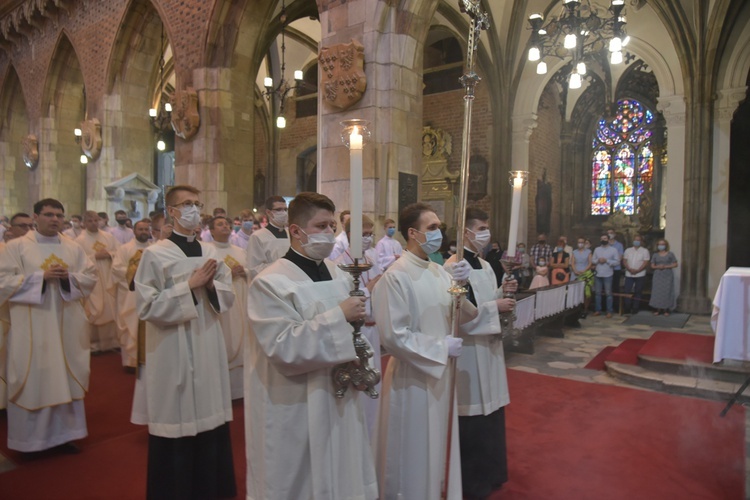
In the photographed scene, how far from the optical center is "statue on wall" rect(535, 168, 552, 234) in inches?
619

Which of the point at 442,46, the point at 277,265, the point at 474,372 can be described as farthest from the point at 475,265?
the point at 442,46

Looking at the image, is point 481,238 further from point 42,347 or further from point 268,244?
point 42,347

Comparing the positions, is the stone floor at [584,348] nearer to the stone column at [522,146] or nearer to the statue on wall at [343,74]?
the stone column at [522,146]

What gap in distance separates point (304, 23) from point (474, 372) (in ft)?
50.5

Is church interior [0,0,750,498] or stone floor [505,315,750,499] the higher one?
church interior [0,0,750,498]

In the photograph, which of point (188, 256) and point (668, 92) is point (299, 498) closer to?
point (188, 256)

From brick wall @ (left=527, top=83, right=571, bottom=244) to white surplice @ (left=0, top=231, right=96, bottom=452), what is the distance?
13176 millimetres

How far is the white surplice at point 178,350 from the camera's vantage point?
2934 mm

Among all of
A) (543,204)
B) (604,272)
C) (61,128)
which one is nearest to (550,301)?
(604,272)

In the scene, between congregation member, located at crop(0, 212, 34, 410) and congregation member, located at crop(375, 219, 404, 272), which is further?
congregation member, located at crop(375, 219, 404, 272)

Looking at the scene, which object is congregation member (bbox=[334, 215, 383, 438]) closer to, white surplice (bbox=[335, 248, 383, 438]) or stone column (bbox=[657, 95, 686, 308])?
white surplice (bbox=[335, 248, 383, 438])

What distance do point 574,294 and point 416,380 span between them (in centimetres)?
746

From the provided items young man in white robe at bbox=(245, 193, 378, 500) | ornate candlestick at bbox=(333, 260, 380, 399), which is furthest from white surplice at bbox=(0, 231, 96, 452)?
ornate candlestick at bbox=(333, 260, 380, 399)

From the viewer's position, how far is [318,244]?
2.24 metres
